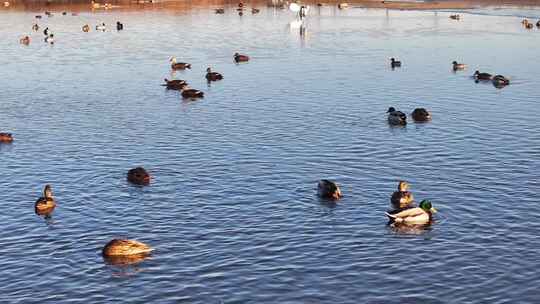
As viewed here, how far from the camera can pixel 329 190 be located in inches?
1567

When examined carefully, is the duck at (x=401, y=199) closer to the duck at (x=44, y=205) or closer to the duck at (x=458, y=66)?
the duck at (x=44, y=205)

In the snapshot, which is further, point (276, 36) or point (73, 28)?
point (73, 28)

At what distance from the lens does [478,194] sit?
40562 millimetres

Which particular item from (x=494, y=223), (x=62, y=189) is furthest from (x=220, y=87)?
(x=494, y=223)

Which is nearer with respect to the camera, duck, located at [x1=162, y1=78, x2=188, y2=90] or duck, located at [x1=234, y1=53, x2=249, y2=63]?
duck, located at [x1=162, y1=78, x2=188, y2=90]

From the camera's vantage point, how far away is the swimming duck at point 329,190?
131 ft

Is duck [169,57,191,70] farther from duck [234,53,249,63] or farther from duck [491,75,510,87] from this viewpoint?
duck [491,75,510,87]

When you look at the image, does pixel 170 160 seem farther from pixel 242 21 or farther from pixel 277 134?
pixel 242 21

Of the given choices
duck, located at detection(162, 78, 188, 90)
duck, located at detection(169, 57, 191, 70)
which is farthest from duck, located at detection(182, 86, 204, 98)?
duck, located at detection(169, 57, 191, 70)

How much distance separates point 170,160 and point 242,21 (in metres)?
89.6

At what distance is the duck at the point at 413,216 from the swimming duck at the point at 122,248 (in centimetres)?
1087

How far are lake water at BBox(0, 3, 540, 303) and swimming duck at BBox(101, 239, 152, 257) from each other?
0.57 metres

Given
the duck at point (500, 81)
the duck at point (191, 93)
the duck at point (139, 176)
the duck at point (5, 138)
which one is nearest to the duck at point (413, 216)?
the duck at point (139, 176)

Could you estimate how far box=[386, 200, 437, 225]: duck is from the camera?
36.2m
